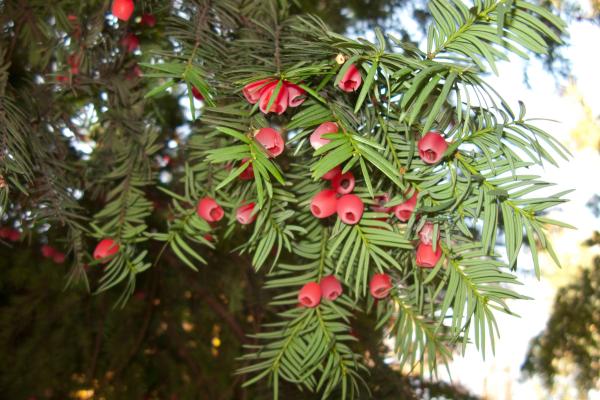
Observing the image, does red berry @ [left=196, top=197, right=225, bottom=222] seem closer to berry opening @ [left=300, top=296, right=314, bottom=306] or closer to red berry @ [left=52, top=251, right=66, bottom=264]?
berry opening @ [left=300, top=296, right=314, bottom=306]

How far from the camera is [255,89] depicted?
0.36 meters

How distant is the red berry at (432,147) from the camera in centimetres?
34

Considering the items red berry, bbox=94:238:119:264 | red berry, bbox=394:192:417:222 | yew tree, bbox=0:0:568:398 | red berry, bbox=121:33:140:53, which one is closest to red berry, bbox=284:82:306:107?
yew tree, bbox=0:0:568:398

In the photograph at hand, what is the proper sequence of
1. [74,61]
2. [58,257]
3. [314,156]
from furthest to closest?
[58,257], [74,61], [314,156]

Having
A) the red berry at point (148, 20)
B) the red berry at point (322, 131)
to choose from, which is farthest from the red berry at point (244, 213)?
the red berry at point (148, 20)

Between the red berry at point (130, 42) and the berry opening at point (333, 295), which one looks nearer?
the berry opening at point (333, 295)

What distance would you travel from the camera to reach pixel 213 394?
1.11m

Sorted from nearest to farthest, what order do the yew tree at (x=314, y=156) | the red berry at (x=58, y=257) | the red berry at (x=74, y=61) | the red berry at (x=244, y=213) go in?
1. the yew tree at (x=314, y=156)
2. the red berry at (x=244, y=213)
3. the red berry at (x=74, y=61)
4. the red berry at (x=58, y=257)

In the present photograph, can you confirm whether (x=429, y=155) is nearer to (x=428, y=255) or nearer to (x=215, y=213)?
(x=428, y=255)

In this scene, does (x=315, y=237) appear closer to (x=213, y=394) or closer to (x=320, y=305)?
(x=320, y=305)

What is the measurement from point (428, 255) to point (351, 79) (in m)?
0.14

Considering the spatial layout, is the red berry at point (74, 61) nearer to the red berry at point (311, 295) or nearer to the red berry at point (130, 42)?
the red berry at point (130, 42)

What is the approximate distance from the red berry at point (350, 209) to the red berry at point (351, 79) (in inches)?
3.5

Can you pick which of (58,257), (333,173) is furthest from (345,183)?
(58,257)
